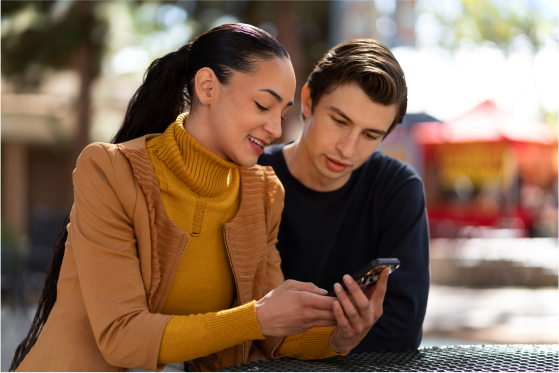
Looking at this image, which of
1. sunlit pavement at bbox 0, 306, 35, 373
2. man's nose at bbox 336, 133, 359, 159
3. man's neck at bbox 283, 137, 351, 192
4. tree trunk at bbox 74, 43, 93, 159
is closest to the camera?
man's nose at bbox 336, 133, 359, 159

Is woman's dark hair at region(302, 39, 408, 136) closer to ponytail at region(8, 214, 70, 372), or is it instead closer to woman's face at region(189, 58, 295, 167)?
woman's face at region(189, 58, 295, 167)

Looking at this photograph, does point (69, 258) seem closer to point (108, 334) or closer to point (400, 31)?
point (108, 334)

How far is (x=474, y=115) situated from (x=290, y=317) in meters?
11.4

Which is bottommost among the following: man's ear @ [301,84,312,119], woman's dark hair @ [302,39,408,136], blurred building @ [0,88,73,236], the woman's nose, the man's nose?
blurred building @ [0,88,73,236]

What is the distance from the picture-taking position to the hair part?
193 centimetres

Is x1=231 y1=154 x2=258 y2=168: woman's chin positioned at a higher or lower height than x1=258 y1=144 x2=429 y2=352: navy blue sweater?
higher

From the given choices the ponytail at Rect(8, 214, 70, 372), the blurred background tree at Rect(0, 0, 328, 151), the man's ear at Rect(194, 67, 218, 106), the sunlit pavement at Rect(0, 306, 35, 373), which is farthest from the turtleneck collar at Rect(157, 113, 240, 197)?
the blurred background tree at Rect(0, 0, 328, 151)

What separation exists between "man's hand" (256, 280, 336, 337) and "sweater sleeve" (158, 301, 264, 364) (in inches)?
1.2

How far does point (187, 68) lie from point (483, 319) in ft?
17.9

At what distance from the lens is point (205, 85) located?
1946mm

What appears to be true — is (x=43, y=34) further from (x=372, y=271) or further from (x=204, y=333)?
(x=372, y=271)

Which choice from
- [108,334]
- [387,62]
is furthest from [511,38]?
[108,334]

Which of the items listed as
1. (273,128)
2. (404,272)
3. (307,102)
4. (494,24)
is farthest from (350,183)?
(494,24)

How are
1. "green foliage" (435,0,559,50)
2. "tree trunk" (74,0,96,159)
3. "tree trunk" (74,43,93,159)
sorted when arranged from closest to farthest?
"tree trunk" (74,0,96,159)
"tree trunk" (74,43,93,159)
"green foliage" (435,0,559,50)
